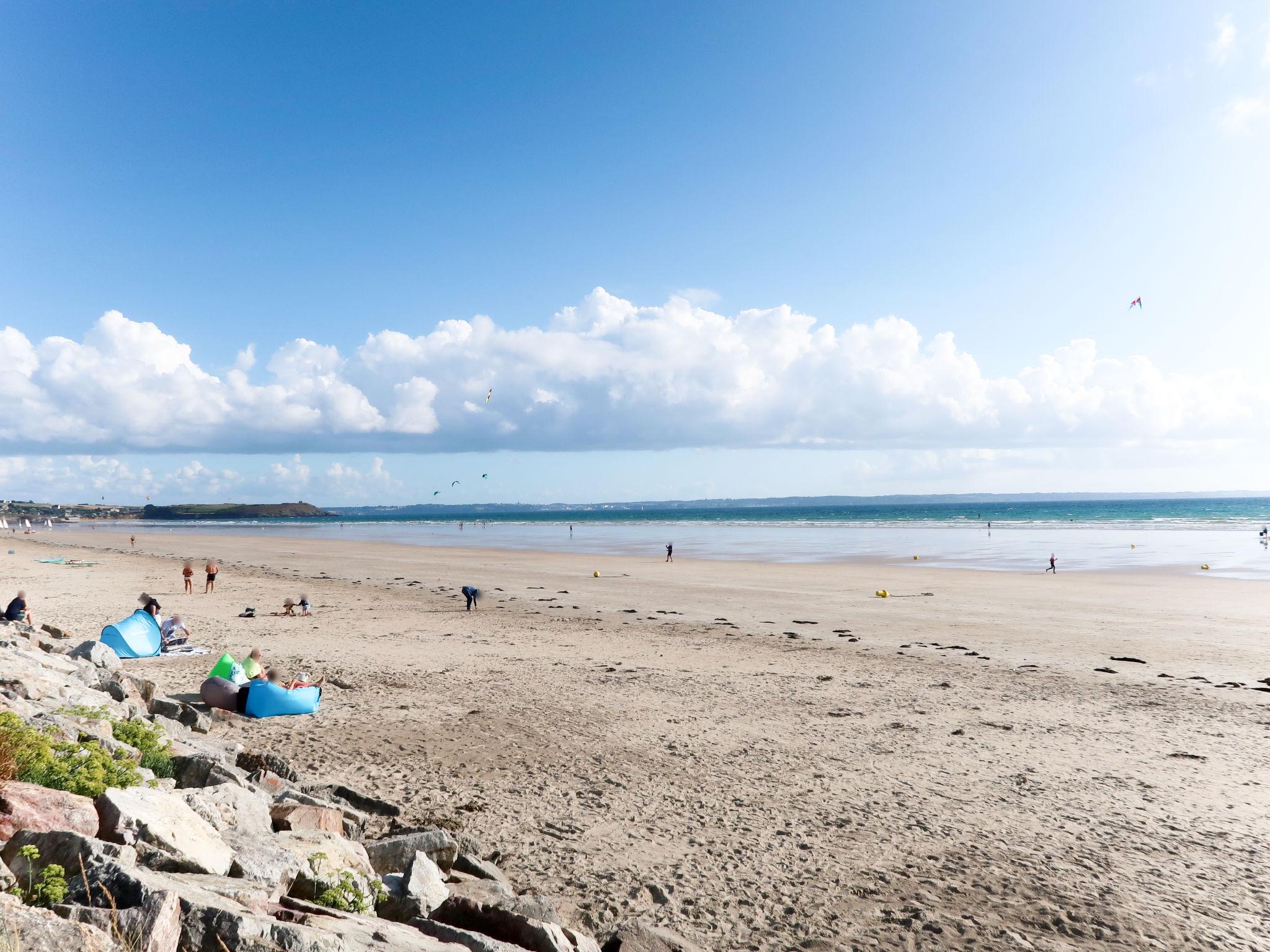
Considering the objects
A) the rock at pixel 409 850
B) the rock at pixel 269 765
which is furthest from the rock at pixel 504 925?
the rock at pixel 269 765

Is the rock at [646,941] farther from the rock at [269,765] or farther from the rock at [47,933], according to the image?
the rock at [269,765]

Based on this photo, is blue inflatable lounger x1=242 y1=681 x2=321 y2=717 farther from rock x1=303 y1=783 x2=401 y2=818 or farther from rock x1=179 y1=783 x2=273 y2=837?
rock x1=179 y1=783 x2=273 y2=837

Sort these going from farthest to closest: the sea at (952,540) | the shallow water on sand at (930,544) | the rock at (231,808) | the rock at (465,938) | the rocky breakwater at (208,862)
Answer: the sea at (952,540)
the shallow water on sand at (930,544)
the rock at (231,808)
the rock at (465,938)
the rocky breakwater at (208,862)

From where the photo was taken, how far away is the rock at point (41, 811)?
15.6ft

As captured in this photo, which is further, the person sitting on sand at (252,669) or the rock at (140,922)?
the person sitting on sand at (252,669)

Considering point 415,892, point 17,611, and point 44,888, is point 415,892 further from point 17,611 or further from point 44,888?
point 17,611

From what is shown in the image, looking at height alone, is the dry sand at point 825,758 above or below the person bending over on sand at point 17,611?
below

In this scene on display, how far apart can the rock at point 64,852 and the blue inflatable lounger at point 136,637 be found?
14.4 m

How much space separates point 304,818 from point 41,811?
2402 mm

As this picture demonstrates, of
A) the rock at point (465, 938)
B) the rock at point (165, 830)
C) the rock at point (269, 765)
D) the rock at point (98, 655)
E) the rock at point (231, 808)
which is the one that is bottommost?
the rock at point (269, 765)

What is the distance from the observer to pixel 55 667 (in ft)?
37.0

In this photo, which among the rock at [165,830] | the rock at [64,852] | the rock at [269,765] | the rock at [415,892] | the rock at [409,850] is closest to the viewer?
the rock at [64,852]

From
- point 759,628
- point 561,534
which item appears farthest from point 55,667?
point 561,534

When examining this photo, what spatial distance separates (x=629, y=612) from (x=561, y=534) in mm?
68654
